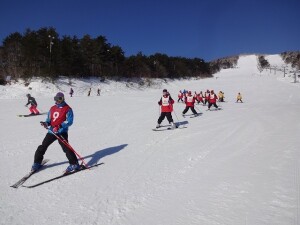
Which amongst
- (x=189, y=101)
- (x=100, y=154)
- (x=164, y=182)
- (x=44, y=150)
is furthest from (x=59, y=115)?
(x=189, y=101)

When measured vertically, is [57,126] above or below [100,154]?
above

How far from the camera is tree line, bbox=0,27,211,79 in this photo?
40.6 metres

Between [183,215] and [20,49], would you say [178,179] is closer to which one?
[183,215]

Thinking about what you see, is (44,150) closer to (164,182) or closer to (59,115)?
(59,115)

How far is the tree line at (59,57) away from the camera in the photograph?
40.6 m

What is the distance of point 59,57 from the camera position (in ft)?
140

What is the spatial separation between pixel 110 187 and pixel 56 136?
6.02 feet

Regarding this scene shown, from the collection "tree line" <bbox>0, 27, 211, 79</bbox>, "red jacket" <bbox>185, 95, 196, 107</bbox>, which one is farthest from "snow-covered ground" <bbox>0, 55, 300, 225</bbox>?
"tree line" <bbox>0, 27, 211, 79</bbox>

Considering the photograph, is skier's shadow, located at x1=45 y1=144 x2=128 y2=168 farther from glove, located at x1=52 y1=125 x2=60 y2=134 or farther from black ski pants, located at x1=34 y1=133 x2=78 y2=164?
glove, located at x1=52 y1=125 x2=60 y2=134

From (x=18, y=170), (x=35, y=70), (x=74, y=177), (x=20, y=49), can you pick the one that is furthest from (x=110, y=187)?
(x=20, y=49)

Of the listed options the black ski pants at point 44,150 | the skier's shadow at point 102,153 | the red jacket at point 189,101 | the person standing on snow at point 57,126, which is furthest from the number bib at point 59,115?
the red jacket at point 189,101

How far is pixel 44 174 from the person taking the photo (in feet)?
19.7

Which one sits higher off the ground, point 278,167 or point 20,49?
point 20,49

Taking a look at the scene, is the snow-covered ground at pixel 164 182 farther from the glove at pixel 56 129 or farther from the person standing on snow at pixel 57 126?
the glove at pixel 56 129
